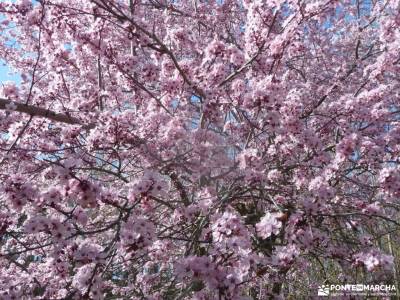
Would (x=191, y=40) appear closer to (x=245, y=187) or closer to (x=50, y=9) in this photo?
(x=50, y=9)

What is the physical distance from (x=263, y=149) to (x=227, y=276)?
2.98 meters

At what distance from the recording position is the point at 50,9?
4891 millimetres

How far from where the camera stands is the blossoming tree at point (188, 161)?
3.24 metres

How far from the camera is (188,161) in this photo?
4.62 meters

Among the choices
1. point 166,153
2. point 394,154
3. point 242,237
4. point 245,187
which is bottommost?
point 242,237

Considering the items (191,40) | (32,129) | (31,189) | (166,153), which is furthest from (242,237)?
(191,40)

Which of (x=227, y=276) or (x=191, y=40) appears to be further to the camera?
(x=191, y=40)

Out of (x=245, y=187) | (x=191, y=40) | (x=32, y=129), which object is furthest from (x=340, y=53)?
(x=32, y=129)

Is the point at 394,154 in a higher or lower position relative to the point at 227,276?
higher

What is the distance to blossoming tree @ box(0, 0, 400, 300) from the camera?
3.24 m

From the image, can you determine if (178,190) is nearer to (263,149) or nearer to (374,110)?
(263,149)

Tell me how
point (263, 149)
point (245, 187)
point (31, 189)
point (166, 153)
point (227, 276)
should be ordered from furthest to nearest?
point (263, 149) < point (166, 153) < point (245, 187) < point (31, 189) < point (227, 276)

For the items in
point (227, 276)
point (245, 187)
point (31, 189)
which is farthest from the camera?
point (245, 187)

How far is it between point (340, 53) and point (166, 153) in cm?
586
